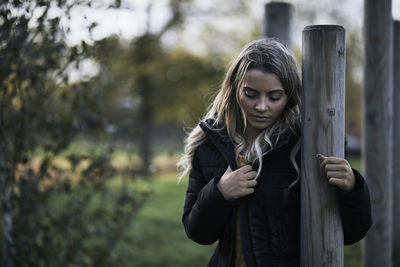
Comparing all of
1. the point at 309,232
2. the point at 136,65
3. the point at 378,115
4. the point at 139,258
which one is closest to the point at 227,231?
the point at 309,232

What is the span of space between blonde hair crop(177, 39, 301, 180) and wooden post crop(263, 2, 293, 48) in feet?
6.45

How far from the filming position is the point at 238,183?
1869 mm

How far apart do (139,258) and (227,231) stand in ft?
12.0

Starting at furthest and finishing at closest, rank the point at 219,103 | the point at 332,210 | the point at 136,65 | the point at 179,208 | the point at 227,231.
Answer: the point at 136,65 < the point at 179,208 < the point at 219,103 < the point at 227,231 < the point at 332,210

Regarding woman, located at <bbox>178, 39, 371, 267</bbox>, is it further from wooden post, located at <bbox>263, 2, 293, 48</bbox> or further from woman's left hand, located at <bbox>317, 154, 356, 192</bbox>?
wooden post, located at <bbox>263, 2, 293, 48</bbox>

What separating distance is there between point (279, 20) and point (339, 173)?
2.57 meters

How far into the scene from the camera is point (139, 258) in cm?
542

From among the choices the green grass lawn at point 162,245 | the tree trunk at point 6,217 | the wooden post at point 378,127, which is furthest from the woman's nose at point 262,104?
the green grass lawn at point 162,245

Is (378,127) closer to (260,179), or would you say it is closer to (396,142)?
(396,142)

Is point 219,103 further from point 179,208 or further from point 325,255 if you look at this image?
point 179,208

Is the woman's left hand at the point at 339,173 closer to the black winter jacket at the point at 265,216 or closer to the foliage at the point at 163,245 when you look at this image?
the black winter jacket at the point at 265,216

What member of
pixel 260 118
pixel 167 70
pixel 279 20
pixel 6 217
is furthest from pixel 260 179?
pixel 167 70

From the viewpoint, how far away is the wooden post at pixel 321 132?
176 cm

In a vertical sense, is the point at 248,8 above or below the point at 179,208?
above
